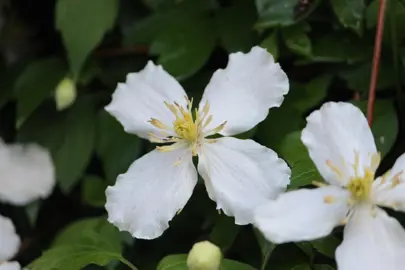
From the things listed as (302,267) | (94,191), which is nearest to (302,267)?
(302,267)

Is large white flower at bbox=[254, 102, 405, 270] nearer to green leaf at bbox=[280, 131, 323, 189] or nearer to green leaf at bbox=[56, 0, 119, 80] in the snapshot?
green leaf at bbox=[280, 131, 323, 189]

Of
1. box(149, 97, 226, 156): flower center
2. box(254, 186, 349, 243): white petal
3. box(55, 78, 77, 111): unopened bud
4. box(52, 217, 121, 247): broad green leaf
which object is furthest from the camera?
box(55, 78, 77, 111): unopened bud

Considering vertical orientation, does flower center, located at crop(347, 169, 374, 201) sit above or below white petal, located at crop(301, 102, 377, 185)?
below

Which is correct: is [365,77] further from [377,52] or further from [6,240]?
[6,240]

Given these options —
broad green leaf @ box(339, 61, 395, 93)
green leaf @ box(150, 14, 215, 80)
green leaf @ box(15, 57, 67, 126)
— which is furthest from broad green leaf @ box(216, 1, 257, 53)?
green leaf @ box(15, 57, 67, 126)

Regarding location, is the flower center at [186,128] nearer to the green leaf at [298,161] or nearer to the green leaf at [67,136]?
the green leaf at [298,161]

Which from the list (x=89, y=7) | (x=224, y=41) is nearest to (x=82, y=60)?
(x=89, y=7)

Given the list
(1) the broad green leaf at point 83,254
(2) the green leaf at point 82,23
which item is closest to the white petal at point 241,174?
(1) the broad green leaf at point 83,254
